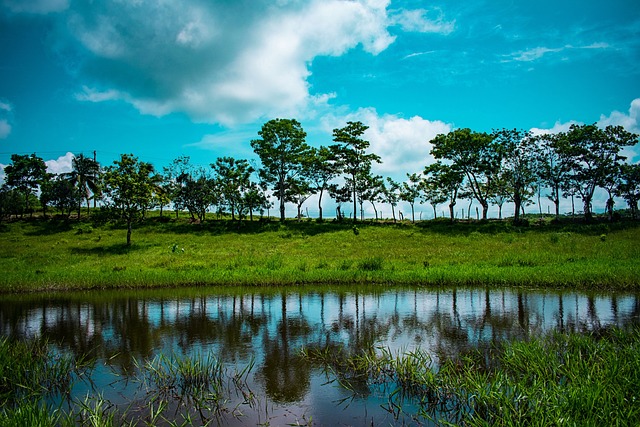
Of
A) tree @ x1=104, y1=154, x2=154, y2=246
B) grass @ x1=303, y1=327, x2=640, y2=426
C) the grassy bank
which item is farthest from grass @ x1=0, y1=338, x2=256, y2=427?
tree @ x1=104, y1=154, x2=154, y2=246

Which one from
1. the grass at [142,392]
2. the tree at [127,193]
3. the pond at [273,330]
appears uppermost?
the tree at [127,193]

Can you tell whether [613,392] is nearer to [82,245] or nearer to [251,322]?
[251,322]

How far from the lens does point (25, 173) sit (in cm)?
6844

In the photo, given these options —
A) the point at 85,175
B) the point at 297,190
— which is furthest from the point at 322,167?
the point at 85,175

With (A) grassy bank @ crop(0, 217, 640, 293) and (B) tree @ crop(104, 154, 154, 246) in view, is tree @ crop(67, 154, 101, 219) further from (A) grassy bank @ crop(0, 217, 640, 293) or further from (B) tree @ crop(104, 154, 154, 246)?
(B) tree @ crop(104, 154, 154, 246)

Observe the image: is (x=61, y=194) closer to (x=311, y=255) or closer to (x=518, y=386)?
(x=311, y=255)

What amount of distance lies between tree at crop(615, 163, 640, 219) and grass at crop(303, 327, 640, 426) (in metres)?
58.8

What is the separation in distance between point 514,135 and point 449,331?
51805 mm

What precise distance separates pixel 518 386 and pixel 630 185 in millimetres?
67414

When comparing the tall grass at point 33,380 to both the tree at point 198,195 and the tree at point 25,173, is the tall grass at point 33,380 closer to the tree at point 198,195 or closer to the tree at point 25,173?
the tree at point 198,195

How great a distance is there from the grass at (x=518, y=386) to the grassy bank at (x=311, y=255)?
576 inches

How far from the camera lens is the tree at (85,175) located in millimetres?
67125

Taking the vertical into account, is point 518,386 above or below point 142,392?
above

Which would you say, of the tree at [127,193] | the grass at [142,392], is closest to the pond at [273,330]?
the grass at [142,392]
